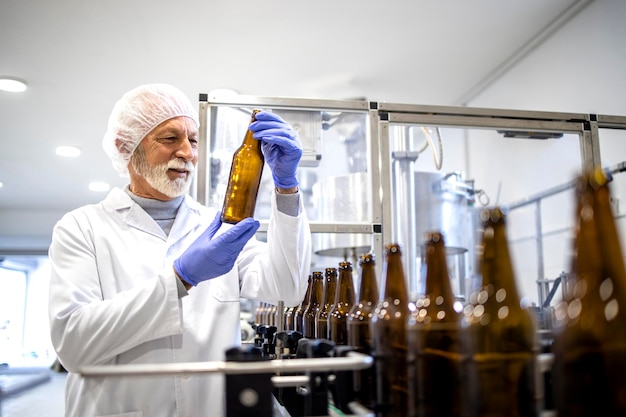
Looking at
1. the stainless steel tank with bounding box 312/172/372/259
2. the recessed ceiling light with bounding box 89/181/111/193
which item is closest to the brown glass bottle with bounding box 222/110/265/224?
the stainless steel tank with bounding box 312/172/372/259

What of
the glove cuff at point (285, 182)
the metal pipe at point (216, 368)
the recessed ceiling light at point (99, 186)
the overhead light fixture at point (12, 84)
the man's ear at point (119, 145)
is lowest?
the metal pipe at point (216, 368)

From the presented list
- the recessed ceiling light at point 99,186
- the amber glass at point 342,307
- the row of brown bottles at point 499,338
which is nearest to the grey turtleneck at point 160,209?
the amber glass at point 342,307

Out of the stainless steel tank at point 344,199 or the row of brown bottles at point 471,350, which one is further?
the stainless steel tank at point 344,199

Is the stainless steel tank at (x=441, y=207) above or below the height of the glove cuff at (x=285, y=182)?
above

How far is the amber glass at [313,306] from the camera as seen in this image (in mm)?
1213

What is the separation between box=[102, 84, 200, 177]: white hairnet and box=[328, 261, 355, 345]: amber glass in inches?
27.2

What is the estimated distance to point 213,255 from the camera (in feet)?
3.28

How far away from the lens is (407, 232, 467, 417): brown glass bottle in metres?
0.52

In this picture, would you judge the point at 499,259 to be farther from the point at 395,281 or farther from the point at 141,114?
the point at 141,114

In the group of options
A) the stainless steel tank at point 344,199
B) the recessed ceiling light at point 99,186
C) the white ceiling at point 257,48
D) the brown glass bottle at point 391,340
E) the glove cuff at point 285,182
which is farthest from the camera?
the recessed ceiling light at point 99,186

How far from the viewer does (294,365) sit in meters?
0.52

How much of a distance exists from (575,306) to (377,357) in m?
0.24

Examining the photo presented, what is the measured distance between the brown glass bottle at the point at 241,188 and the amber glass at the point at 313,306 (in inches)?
9.8

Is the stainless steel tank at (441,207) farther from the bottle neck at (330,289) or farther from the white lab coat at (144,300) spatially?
the bottle neck at (330,289)
